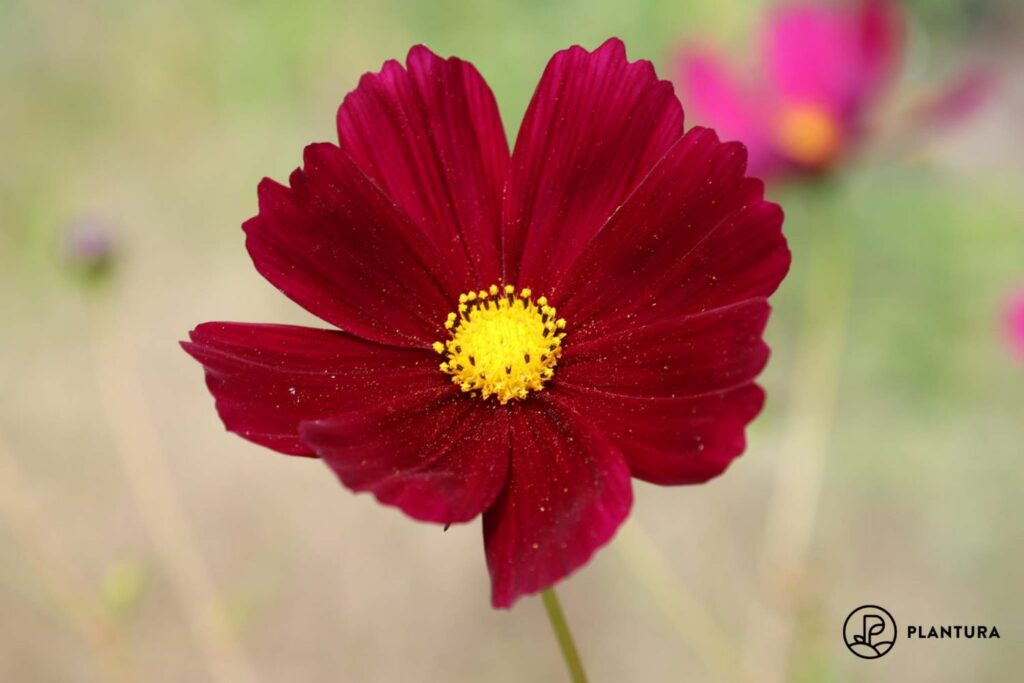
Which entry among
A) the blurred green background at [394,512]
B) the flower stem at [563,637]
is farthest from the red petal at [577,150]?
the blurred green background at [394,512]

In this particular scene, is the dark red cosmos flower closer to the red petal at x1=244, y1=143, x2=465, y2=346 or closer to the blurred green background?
the red petal at x1=244, y1=143, x2=465, y2=346

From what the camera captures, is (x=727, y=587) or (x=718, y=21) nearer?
(x=727, y=587)

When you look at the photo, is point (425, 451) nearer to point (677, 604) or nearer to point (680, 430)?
point (680, 430)

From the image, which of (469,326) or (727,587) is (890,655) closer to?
(727,587)

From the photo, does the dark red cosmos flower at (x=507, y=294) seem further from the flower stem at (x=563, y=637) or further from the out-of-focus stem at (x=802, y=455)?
the out-of-focus stem at (x=802, y=455)

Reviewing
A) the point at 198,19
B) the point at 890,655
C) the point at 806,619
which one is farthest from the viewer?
the point at 198,19

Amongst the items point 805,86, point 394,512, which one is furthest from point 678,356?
point 394,512

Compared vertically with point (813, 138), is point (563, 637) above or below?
below

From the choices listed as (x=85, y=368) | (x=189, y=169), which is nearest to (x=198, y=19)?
(x=189, y=169)

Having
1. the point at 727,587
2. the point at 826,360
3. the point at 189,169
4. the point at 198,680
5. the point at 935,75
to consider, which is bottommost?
the point at 198,680
